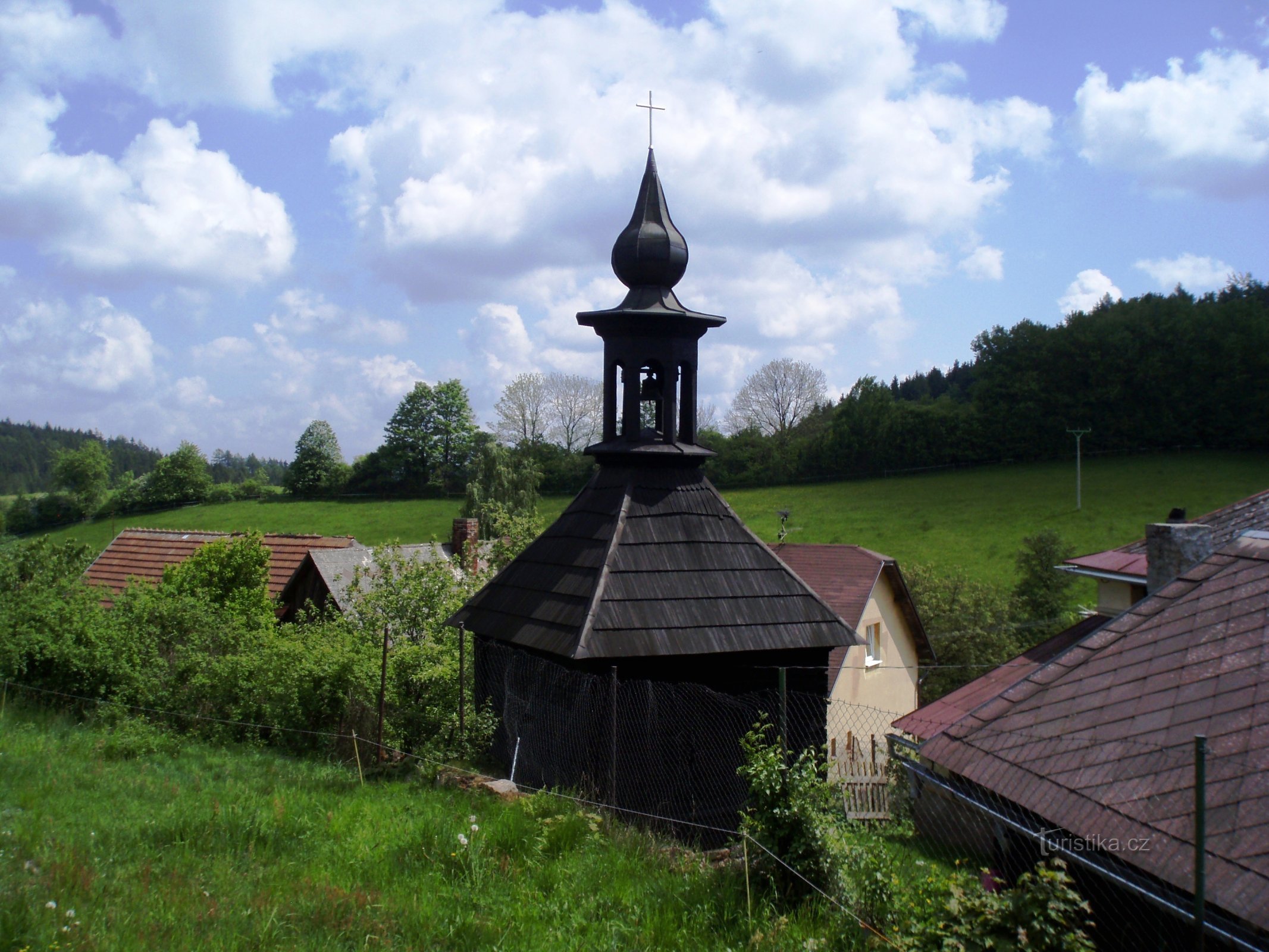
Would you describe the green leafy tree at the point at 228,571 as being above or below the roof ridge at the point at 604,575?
below

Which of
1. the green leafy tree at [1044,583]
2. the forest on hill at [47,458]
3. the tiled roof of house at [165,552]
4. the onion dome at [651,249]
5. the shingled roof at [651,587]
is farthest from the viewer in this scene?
the forest on hill at [47,458]

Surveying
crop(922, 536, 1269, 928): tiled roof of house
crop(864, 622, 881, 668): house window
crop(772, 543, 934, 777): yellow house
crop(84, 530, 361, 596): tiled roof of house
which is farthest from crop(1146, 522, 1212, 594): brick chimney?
crop(84, 530, 361, 596): tiled roof of house

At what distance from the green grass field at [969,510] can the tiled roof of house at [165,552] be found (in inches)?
246

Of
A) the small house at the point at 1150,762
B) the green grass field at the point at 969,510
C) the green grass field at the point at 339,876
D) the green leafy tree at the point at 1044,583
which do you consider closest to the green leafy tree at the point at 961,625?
the green leafy tree at the point at 1044,583

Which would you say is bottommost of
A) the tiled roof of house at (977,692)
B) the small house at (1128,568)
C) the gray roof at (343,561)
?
the tiled roof of house at (977,692)

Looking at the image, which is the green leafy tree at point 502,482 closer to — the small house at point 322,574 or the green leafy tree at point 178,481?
the small house at point 322,574

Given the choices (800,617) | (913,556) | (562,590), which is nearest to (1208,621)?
(800,617)

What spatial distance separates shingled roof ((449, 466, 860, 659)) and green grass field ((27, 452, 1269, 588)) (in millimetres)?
21889

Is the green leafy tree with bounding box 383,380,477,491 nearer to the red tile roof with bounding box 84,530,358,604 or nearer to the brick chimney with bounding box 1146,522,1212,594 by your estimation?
the red tile roof with bounding box 84,530,358,604

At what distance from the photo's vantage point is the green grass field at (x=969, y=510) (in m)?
37.5

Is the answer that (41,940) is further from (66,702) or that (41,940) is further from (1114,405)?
(1114,405)

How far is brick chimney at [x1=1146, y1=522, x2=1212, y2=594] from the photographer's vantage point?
1103cm

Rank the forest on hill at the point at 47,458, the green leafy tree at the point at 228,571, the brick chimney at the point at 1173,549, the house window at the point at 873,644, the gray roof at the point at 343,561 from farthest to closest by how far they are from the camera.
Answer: the forest on hill at the point at 47,458
the house window at the point at 873,644
the gray roof at the point at 343,561
the green leafy tree at the point at 228,571
the brick chimney at the point at 1173,549

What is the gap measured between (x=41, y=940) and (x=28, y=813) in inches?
106
